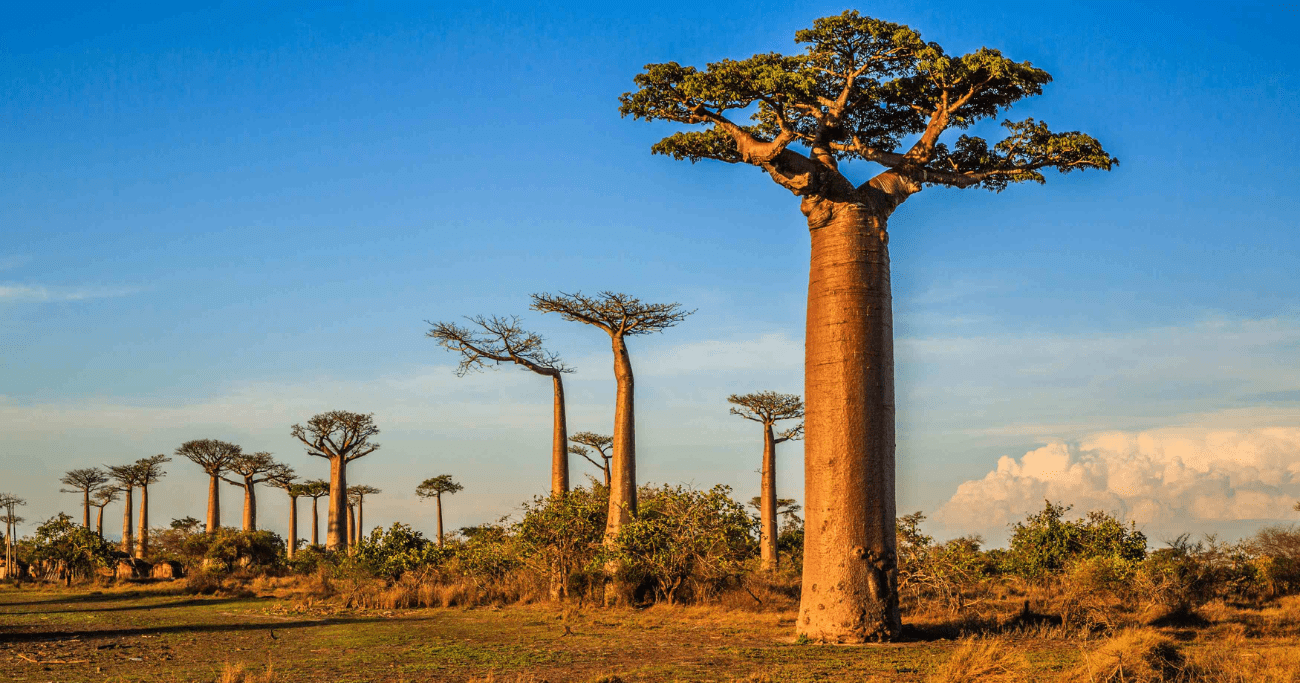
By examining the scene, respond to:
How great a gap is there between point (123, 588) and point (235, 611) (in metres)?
10.0

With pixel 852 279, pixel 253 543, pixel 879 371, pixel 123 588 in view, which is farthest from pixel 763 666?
pixel 253 543

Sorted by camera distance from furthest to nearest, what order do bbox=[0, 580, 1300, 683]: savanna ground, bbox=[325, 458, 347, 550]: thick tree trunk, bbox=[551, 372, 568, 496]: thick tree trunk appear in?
bbox=[325, 458, 347, 550]: thick tree trunk → bbox=[551, 372, 568, 496]: thick tree trunk → bbox=[0, 580, 1300, 683]: savanna ground

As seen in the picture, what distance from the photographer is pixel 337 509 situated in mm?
26281

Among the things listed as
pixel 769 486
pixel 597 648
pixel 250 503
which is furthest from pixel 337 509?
pixel 597 648

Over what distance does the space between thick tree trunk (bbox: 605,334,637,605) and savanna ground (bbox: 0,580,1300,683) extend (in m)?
1.78

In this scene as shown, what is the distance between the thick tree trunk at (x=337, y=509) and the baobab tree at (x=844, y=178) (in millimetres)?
19163

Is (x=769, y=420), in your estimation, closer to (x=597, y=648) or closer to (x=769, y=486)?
(x=769, y=486)

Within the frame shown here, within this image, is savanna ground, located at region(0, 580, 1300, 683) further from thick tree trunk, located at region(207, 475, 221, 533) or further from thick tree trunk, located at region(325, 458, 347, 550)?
thick tree trunk, located at region(207, 475, 221, 533)

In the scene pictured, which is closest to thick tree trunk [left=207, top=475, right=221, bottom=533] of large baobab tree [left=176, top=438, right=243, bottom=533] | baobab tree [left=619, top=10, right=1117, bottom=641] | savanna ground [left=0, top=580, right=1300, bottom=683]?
large baobab tree [left=176, top=438, right=243, bottom=533]

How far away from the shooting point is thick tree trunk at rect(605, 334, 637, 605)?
14.9 metres

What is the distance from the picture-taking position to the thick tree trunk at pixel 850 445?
8555 millimetres

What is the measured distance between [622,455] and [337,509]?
1395 cm

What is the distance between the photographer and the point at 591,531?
50.4 ft

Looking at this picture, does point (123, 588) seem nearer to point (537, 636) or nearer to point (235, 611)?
point (235, 611)
